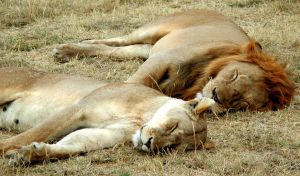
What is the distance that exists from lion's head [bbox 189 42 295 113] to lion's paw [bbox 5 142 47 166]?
170 cm

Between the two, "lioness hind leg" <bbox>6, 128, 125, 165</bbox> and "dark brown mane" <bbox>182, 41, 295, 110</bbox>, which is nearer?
"lioness hind leg" <bbox>6, 128, 125, 165</bbox>

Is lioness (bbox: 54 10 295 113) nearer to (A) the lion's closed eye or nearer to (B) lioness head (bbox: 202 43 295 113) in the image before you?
(B) lioness head (bbox: 202 43 295 113)

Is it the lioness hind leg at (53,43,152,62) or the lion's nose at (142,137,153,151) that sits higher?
the lion's nose at (142,137,153,151)

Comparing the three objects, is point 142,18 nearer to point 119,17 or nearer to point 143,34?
point 119,17

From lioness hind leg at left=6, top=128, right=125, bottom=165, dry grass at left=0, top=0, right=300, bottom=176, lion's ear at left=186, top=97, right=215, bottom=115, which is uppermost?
lion's ear at left=186, top=97, right=215, bottom=115

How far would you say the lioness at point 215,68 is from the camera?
5633mm

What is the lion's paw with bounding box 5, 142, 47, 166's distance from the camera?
416 cm

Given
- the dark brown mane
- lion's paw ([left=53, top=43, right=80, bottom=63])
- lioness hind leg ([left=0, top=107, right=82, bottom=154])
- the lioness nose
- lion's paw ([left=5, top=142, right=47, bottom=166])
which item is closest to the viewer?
lion's paw ([left=5, top=142, right=47, bottom=166])

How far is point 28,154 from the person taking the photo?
4180 millimetres

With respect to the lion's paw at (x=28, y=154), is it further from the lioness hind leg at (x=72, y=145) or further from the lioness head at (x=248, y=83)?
the lioness head at (x=248, y=83)

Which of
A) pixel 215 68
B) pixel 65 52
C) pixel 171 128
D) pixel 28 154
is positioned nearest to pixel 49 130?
pixel 28 154

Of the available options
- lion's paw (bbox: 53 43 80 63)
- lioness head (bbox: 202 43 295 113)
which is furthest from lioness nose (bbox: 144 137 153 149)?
lion's paw (bbox: 53 43 80 63)

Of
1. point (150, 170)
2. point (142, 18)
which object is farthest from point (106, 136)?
point (142, 18)

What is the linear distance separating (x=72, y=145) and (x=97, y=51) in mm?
3005
